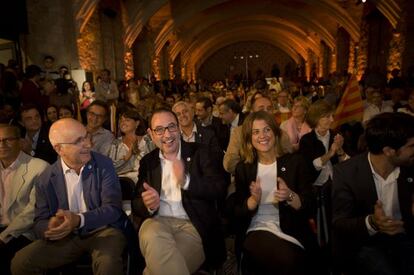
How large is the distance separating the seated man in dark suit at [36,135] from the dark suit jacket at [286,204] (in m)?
2.60

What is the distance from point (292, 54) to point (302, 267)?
36.9 m

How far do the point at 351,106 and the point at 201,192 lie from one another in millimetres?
2358

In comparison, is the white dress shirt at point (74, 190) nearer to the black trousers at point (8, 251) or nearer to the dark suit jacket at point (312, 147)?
the black trousers at point (8, 251)

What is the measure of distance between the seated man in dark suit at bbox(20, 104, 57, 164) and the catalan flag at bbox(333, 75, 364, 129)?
3.39 meters

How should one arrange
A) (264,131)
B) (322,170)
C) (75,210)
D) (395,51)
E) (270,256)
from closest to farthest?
(270,256) → (75,210) → (264,131) → (322,170) → (395,51)

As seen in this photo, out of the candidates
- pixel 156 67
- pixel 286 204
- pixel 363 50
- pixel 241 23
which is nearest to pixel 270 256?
pixel 286 204

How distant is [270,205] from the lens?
2.79 m

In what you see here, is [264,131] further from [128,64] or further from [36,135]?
[128,64]

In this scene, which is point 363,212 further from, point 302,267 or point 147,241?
point 147,241

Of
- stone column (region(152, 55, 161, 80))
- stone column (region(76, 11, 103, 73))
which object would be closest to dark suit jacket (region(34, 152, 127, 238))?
stone column (region(76, 11, 103, 73))

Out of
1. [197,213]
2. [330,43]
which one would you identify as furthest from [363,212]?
[330,43]

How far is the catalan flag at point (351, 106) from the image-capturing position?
13.3 feet

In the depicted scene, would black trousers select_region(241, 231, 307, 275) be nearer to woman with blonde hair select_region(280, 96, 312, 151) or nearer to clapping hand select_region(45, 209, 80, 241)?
clapping hand select_region(45, 209, 80, 241)

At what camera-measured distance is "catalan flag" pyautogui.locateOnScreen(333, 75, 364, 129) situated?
13.3ft
